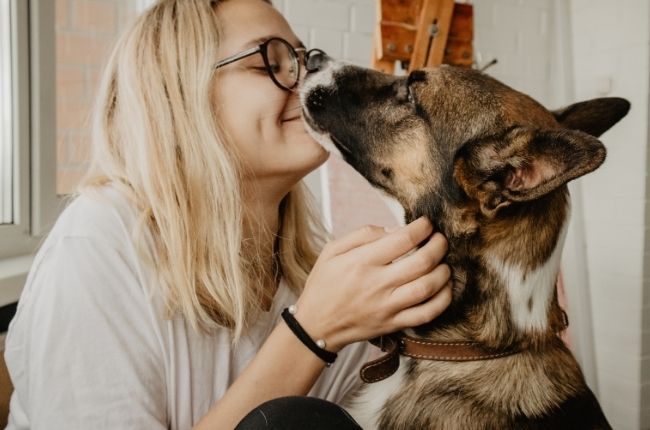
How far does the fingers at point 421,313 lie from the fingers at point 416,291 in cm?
1

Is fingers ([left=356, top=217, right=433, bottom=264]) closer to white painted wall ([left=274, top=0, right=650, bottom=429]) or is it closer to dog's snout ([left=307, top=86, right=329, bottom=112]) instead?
dog's snout ([left=307, top=86, right=329, bottom=112])

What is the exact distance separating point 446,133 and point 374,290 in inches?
15.6

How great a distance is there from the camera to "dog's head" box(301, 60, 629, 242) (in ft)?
3.37

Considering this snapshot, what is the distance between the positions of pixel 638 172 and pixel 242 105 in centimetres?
240

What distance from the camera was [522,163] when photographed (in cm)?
101

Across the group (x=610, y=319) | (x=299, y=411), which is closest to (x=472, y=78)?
(x=299, y=411)

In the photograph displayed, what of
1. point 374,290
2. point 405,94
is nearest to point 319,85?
point 405,94

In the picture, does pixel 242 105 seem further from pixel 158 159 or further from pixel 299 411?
pixel 299 411

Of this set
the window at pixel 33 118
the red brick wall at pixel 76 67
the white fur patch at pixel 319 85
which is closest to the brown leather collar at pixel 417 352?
the white fur patch at pixel 319 85

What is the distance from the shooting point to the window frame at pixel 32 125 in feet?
6.55

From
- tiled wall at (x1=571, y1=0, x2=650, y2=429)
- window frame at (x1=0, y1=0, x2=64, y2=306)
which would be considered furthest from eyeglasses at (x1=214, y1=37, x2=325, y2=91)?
tiled wall at (x1=571, y1=0, x2=650, y2=429)

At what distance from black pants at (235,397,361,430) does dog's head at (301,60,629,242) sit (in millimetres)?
449

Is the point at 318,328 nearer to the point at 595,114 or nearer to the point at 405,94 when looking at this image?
the point at 405,94

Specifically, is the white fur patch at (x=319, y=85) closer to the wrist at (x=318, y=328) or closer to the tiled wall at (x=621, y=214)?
the wrist at (x=318, y=328)
